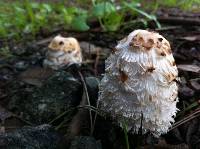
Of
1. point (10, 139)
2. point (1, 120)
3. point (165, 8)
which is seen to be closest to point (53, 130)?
point (10, 139)

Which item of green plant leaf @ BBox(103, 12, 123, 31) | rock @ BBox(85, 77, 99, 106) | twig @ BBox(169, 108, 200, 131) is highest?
green plant leaf @ BBox(103, 12, 123, 31)

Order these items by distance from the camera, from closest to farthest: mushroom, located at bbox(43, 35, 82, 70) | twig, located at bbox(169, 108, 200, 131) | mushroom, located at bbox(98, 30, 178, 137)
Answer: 1. mushroom, located at bbox(98, 30, 178, 137)
2. twig, located at bbox(169, 108, 200, 131)
3. mushroom, located at bbox(43, 35, 82, 70)

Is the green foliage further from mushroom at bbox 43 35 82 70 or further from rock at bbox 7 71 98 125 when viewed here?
rock at bbox 7 71 98 125

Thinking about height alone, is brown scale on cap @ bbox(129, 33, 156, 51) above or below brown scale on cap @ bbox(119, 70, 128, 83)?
above

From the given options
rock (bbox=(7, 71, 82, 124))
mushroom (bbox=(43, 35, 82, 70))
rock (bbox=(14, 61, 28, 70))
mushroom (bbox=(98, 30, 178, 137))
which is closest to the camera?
mushroom (bbox=(98, 30, 178, 137))

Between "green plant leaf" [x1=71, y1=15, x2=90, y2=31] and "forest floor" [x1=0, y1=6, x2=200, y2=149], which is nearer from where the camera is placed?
"forest floor" [x1=0, y1=6, x2=200, y2=149]

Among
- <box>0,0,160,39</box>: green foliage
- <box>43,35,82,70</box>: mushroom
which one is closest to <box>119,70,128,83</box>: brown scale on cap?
<box>43,35,82,70</box>: mushroom
